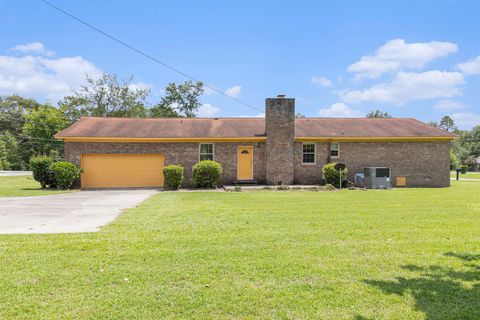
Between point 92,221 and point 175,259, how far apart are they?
426cm

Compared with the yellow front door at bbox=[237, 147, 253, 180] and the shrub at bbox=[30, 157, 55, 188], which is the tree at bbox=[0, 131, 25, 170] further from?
the yellow front door at bbox=[237, 147, 253, 180]

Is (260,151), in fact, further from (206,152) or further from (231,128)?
(206,152)

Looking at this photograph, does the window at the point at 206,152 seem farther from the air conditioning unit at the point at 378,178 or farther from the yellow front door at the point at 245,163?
the air conditioning unit at the point at 378,178

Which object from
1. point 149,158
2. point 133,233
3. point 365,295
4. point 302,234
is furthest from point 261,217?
point 149,158

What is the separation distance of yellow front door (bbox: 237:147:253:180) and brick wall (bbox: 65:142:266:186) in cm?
23

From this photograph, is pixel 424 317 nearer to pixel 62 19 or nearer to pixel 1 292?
pixel 1 292

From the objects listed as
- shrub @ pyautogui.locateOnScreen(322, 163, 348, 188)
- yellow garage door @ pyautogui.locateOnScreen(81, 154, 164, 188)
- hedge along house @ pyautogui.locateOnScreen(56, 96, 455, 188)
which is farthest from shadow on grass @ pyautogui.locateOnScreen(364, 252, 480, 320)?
yellow garage door @ pyautogui.locateOnScreen(81, 154, 164, 188)

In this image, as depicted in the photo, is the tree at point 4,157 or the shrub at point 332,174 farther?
the tree at point 4,157

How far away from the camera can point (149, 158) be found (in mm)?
20953

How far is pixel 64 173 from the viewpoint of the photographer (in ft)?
61.9

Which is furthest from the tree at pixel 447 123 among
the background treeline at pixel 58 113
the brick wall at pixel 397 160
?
the brick wall at pixel 397 160

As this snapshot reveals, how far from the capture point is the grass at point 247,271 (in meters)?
3.62

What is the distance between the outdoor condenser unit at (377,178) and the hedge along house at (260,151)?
169cm

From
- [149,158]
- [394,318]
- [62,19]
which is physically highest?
[62,19]
